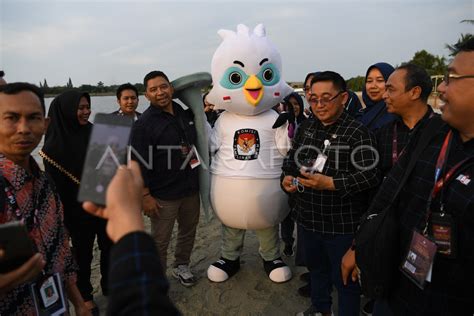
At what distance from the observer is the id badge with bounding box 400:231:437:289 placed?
133 centimetres

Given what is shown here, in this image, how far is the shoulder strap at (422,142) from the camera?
152 centimetres

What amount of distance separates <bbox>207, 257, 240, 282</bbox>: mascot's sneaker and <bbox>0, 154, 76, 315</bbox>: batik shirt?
1775 mm

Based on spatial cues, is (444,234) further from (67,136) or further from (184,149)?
(67,136)

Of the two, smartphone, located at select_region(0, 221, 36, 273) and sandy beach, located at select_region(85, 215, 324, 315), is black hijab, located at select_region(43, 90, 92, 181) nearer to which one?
sandy beach, located at select_region(85, 215, 324, 315)

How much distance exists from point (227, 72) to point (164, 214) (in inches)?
55.9

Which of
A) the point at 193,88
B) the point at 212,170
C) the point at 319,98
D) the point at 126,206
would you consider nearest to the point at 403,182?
the point at 319,98

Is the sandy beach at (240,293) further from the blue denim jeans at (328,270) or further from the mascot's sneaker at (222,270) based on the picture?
the blue denim jeans at (328,270)

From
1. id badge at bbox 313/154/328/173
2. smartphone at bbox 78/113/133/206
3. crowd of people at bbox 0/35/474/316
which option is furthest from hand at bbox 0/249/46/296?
id badge at bbox 313/154/328/173

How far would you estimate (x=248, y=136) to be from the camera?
3.03 meters

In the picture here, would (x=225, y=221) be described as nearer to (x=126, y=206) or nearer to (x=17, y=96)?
(x=17, y=96)

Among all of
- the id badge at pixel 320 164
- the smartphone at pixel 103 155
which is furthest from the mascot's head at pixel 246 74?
the smartphone at pixel 103 155

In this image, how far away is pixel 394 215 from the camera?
5.01 ft

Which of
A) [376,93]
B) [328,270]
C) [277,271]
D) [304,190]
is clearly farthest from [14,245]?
[376,93]

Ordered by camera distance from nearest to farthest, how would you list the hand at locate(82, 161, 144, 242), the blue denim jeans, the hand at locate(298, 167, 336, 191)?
1. the hand at locate(82, 161, 144, 242)
2. the hand at locate(298, 167, 336, 191)
3. the blue denim jeans
